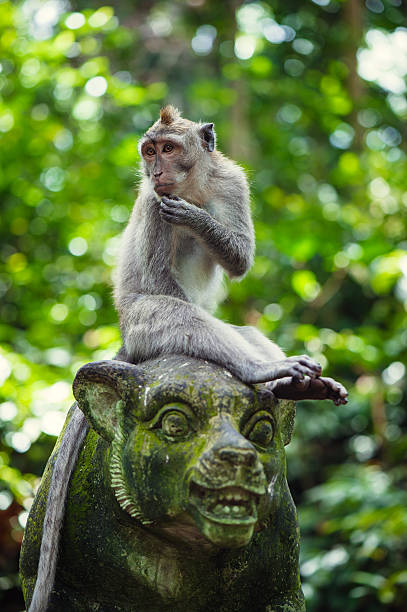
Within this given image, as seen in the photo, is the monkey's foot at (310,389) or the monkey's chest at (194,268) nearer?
the monkey's foot at (310,389)

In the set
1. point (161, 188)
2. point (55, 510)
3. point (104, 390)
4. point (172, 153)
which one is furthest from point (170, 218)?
point (55, 510)

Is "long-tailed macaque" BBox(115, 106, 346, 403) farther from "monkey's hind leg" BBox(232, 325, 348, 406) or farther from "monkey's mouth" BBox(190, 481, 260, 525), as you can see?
"monkey's mouth" BBox(190, 481, 260, 525)

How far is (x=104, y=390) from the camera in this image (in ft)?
7.34

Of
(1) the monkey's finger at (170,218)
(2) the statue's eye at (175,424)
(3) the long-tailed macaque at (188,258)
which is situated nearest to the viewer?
(2) the statue's eye at (175,424)

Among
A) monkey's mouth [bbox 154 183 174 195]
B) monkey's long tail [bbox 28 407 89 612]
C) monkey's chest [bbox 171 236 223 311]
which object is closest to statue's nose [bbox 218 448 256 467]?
monkey's long tail [bbox 28 407 89 612]

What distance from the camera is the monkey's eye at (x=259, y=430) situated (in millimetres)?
2125

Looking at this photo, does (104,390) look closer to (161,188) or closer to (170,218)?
(170,218)

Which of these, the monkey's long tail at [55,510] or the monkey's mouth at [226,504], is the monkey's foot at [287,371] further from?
the monkey's long tail at [55,510]

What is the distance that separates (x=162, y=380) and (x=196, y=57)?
327 inches

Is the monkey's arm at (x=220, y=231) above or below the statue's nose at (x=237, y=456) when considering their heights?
above

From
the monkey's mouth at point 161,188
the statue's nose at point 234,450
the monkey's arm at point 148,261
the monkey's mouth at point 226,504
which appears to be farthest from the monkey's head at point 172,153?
the monkey's mouth at point 226,504

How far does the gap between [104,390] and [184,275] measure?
1089mm

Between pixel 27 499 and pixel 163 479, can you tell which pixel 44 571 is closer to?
pixel 163 479

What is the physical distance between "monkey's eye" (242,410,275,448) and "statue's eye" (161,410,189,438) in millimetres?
189
